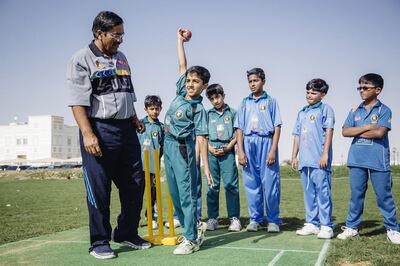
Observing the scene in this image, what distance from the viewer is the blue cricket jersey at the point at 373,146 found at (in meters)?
5.07

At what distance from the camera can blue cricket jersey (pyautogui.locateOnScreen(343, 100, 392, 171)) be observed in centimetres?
507

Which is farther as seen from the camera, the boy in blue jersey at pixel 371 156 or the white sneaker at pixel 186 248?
the boy in blue jersey at pixel 371 156

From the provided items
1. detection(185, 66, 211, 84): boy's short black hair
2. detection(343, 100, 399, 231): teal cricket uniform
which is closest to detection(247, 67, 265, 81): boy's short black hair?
detection(185, 66, 211, 84): boy's short black hair

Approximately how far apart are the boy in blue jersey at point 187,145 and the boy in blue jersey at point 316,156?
1.62 m

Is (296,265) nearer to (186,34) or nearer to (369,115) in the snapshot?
(369,115)

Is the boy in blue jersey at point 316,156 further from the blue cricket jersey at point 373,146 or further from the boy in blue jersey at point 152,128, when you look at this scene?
the boy in blue jersey at point 152,128

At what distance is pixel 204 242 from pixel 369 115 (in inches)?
106

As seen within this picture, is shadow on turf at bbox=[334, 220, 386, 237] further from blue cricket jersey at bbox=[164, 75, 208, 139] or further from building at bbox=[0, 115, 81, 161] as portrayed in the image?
building at bbox=[0, 115, 81, 161]

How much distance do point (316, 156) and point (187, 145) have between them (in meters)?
1.93

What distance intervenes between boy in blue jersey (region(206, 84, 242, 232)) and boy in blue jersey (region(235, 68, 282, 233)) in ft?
0.86

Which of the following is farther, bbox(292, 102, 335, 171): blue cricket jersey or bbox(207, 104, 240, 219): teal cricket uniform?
bbox(207, 104, 240, 219): teal cricket uniform

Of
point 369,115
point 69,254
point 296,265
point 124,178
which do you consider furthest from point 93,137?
point 369,115

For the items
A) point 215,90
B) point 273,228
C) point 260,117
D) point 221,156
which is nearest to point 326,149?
point 260,117

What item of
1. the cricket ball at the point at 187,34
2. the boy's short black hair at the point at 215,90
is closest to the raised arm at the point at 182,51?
the cricket ball at the point at 187,34
